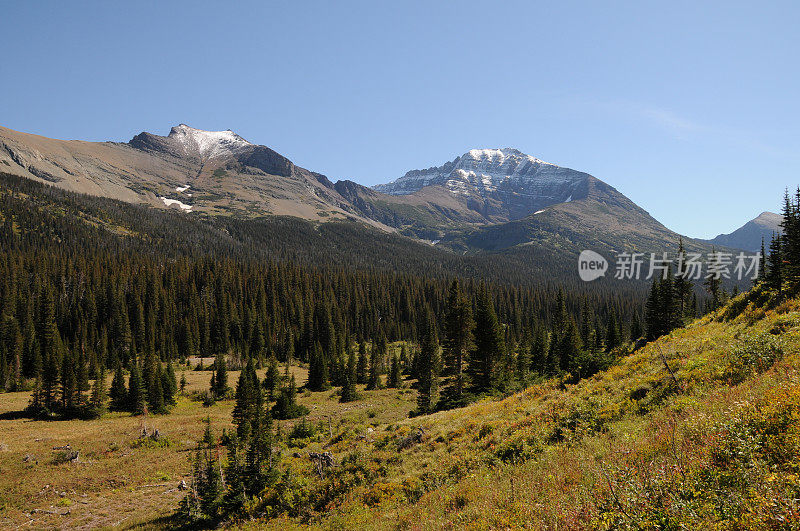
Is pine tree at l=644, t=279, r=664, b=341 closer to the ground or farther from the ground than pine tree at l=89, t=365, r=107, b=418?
farther from the ground

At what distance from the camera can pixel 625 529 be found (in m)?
6.22

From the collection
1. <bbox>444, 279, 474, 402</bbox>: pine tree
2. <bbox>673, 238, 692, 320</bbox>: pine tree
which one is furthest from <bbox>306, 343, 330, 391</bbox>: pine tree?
<bbox>673, 238, 692, 320</bbox>: pine tree

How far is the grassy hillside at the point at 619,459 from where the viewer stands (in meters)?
6.36

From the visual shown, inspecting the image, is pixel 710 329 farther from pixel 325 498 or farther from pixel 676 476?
pixel 325 498

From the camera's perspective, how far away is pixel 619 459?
9523 mm

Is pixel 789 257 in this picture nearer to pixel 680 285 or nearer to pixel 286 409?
pixel 680 285

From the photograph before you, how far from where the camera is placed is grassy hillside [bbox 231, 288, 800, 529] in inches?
251

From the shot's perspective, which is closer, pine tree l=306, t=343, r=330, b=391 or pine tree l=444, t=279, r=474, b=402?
pine tree l=444, t=279, r=474, b=402

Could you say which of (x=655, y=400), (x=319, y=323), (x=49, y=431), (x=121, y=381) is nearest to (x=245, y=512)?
(x=655, y=400)

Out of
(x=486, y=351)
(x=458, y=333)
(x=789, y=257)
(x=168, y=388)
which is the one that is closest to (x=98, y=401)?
(x=168, y=388)

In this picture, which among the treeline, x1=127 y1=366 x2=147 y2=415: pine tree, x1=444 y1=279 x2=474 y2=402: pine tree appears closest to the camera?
the treeline

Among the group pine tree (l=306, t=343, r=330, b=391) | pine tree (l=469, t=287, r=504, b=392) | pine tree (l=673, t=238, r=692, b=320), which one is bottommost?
pine tree (l=306, t=343, r=330, b=391)

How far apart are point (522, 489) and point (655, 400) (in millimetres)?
7619

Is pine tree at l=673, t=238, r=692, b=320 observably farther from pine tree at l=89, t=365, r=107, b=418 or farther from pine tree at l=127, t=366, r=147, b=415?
pine tree at l=89, t=365, r=107, b=418
